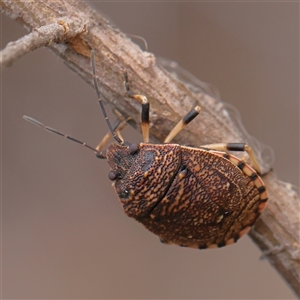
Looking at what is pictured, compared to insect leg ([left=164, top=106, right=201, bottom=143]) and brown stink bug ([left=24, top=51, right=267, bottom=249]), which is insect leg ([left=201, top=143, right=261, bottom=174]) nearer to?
brown stink bug ([left=24, top=51, right=267, bottom=249])

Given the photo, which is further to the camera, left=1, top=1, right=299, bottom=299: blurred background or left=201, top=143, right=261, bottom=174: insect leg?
left=1, top=1, right=299, bottom=299: blurred background

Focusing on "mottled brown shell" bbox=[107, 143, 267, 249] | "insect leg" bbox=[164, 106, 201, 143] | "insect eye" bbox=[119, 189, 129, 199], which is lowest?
"insect eye" bbox=[119, 189, 129, 199]

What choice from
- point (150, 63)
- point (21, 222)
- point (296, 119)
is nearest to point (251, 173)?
point (150, 63)

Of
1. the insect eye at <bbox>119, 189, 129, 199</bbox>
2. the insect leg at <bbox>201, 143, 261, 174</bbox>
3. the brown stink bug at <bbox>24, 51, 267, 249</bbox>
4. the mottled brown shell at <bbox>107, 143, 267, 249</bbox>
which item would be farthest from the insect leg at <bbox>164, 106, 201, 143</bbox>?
the insect eye at <bbox>119, 189, 129, 199</bbox>

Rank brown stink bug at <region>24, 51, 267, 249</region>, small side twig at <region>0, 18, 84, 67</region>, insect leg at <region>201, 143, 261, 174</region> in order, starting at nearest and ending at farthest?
1. small side twig at <region>0, 18, 84, 67</region>
2. brown stink bug at <region>24, 51, 267, 249</region>
3. insect leg at <region>201, 143, 261, 174</region>

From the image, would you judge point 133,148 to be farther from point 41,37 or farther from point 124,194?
point 41,37

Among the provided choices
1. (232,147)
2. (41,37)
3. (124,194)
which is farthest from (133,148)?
(41,37)

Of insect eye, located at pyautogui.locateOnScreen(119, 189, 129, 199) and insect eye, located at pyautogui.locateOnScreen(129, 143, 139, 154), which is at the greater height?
insect eye, located at pyautogui.locateOnScreen(129, 143, 139, 154)
